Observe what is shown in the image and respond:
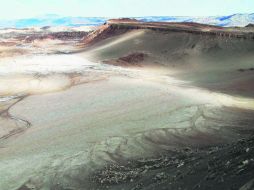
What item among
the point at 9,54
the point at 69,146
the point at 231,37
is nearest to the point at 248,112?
the point at 69,146

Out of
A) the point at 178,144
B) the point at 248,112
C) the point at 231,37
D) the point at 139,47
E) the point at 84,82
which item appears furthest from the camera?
the point at 139,47

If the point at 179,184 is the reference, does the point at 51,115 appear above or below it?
below

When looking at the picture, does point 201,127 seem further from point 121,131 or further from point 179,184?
point 179,184

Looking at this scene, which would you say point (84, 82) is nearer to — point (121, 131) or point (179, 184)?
point (121, 131)

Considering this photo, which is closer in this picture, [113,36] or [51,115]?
[51,115]

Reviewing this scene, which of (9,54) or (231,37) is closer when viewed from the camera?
(231,37)

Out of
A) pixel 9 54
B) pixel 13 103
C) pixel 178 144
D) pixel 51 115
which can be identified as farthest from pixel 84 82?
pixel 9 54

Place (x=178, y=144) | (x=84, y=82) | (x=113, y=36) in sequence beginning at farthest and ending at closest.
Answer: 1. (x=113, y=36)
2. (x=84, y=82)
3. (x=178, y=144)

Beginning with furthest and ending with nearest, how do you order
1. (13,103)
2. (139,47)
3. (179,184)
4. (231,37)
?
(139,47) < (231,37) < (13,103) < (179,184)

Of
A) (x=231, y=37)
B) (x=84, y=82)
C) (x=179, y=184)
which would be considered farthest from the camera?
(x=231, y=37)
